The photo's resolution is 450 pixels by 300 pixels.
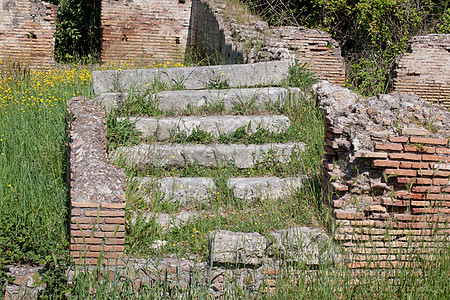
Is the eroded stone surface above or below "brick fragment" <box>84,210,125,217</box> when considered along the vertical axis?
above

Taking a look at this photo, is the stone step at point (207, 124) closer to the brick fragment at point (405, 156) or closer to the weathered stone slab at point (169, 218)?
the weathered stone slab at point (169, 218)

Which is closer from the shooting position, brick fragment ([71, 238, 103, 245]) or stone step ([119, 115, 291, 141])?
brick fragment ([71, 238, 103, 245])

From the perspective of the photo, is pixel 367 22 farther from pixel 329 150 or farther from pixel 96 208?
pixel 96 208

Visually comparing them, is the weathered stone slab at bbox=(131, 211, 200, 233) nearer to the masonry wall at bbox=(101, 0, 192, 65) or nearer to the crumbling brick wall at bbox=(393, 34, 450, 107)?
the crumbling brick wall at bbox=(393, 34, 450, 107)

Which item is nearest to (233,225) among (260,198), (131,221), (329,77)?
(260,198)

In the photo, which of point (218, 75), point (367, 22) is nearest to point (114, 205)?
point (218, 75)

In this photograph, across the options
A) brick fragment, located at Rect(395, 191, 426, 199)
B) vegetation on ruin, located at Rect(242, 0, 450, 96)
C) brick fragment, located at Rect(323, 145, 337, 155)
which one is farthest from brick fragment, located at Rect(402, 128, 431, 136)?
vegetation on ruin, located at Rect(242, 0, 450, 96)

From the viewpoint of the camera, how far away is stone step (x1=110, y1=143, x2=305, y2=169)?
215 inches

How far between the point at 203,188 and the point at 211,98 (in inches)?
69.7

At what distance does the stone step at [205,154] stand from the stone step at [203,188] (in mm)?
378

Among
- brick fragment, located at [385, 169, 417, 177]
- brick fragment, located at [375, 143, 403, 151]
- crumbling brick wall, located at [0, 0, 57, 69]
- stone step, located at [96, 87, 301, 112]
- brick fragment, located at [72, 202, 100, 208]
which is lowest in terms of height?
crumbling brick wall, located at [0, 0, 57, 69]

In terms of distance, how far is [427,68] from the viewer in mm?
10422

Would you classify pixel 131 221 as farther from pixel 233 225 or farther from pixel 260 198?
pixel 260 198

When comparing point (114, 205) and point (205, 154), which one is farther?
point (205, 154)
